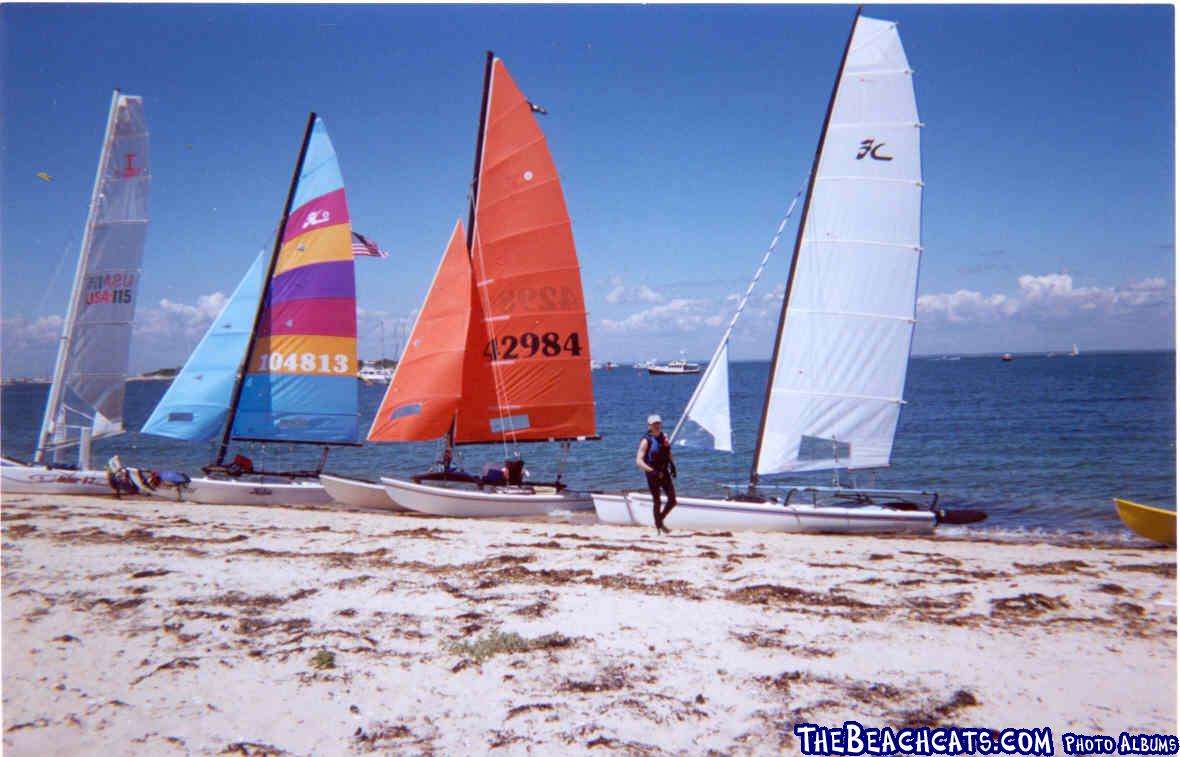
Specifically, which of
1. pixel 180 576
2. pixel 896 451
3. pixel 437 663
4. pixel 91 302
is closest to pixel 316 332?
pixel 91 302

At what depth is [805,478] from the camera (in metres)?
20.9

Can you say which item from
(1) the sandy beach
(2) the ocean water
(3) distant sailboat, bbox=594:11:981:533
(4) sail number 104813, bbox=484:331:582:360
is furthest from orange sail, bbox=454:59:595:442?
(1) the sandy beach

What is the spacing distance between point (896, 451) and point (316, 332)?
73.2 feet

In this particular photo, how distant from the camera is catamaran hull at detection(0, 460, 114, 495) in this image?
14766mm

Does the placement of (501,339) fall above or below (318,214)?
below

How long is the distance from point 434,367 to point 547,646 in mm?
8872

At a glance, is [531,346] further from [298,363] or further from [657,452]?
[298,363]

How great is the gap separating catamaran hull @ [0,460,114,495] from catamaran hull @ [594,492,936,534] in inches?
489

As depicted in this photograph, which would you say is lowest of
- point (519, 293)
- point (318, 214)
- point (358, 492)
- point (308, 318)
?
point (358, 492)

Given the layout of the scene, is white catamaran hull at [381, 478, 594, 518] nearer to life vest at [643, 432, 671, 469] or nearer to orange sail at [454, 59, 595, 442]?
orange sail at [454, 59, 595, 442]

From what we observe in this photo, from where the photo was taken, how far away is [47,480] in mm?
14812

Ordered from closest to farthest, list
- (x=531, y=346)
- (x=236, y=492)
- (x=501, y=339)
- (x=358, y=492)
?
(x=358, y=492) < (x=501, y=339) < (x=531, y=346) < (x=236, y=492)

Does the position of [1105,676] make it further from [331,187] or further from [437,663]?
[331,187]

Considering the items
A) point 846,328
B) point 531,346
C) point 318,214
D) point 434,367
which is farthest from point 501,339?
point 846,328
